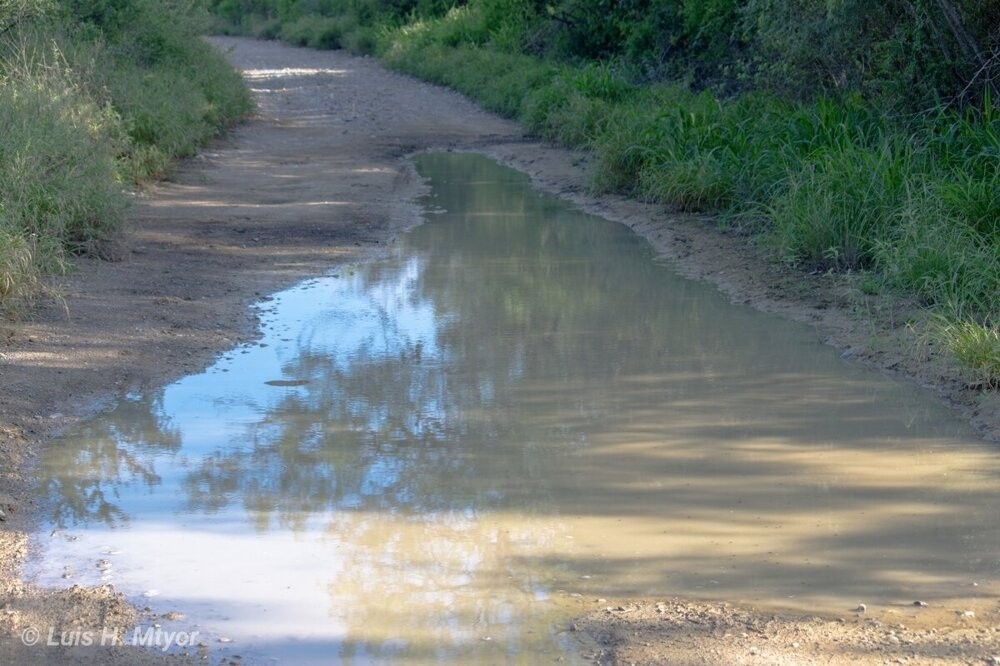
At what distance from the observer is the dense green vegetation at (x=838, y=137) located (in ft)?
25.8

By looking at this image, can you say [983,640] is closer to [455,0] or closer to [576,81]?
[576,81]

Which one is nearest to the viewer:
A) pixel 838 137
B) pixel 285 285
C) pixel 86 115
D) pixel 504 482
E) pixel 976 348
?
pixel 504 482

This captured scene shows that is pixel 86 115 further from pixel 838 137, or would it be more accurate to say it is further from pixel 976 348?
pixel 976 348

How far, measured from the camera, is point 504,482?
17.3 ft

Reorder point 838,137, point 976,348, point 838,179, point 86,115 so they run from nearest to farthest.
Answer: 1. point 976,348
2. point 838,179
3. point 838,137
4. point 86,115

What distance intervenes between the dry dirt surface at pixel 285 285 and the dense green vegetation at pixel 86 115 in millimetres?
328

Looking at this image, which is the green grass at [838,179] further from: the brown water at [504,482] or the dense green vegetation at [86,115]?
the dense green vegetation at [86,115]

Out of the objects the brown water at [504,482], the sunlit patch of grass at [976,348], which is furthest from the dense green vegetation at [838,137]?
→ the brown water at [504,482]

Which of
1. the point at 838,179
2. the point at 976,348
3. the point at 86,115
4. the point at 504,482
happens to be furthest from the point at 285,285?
the point at 976,348

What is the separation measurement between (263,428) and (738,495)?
2.36m

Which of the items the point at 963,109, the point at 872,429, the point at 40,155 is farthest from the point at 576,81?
the point at 872,429

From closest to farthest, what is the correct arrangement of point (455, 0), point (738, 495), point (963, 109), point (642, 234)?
1. point (738, 495)
2. point (963, 109)
3. point (642, 234)
4. point (455, 0)

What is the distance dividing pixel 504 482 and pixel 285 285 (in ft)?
13.4

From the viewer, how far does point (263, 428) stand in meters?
5.93
